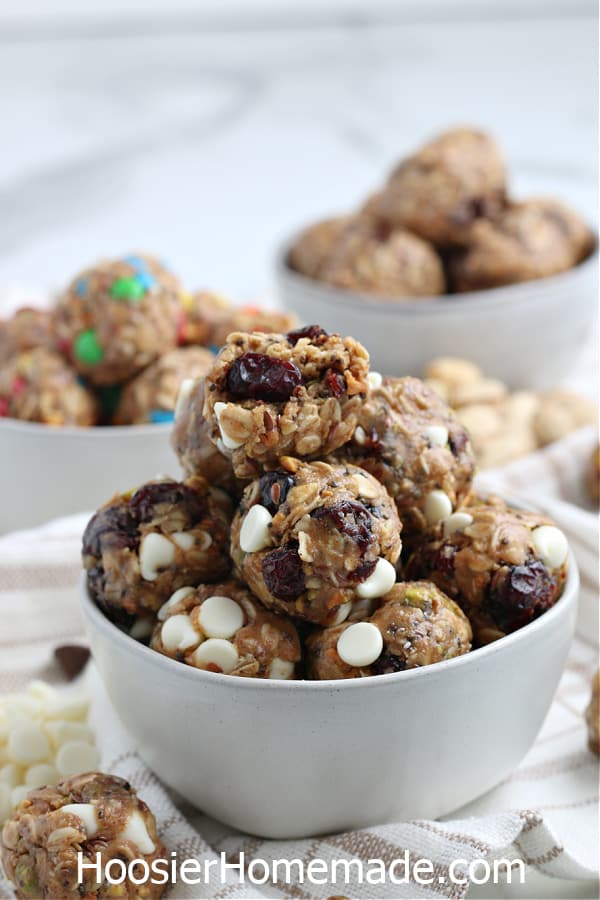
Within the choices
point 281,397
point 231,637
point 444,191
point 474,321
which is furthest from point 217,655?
point 444,191

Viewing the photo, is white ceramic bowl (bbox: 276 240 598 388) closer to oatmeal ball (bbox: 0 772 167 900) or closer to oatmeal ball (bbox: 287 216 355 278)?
oatmeal ball (bbox: 287 216 355 278)

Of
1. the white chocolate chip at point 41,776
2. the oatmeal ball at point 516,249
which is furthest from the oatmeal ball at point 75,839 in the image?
the oatmeal ball at point 516,249

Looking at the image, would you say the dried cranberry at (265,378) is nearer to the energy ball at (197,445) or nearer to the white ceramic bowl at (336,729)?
the energy ball at (197,445)

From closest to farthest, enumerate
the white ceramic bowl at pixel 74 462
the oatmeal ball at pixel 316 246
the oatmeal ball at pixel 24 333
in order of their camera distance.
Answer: the white ceramic bowl at pixel 74 462 < the oatmeal ball at pixel 24 333 < the oatmeal ball at pixel 316 246

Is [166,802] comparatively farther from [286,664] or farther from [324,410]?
[324,410]

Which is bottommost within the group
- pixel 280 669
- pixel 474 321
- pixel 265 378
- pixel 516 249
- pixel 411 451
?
A: pixel 474 321

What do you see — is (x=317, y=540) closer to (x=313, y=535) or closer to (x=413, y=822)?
(x=313, y=535)
